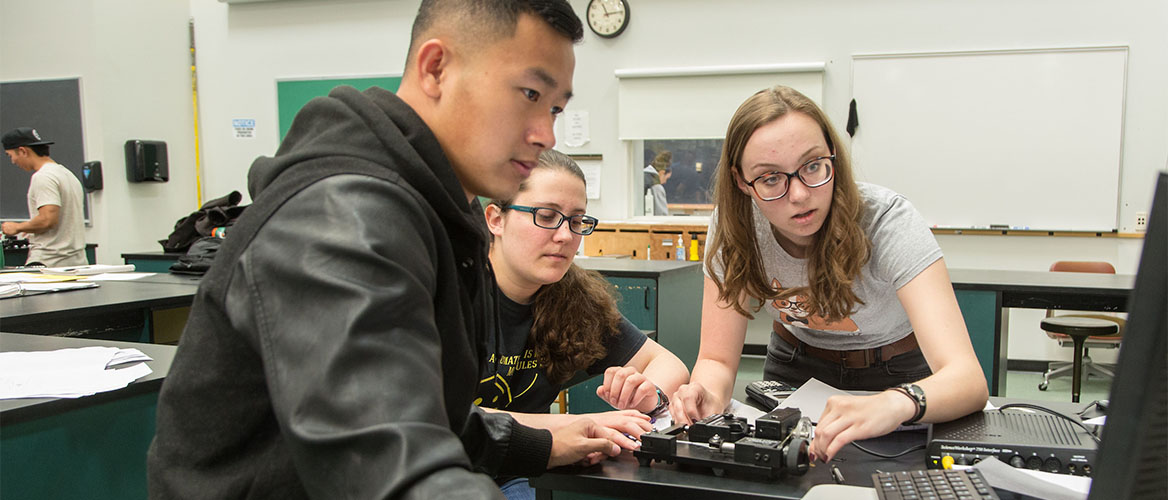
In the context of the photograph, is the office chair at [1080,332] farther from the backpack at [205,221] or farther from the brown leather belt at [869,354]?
the backpack at [205,221]

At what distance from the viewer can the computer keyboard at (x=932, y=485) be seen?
2.93 feet

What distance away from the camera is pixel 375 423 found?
54 cm

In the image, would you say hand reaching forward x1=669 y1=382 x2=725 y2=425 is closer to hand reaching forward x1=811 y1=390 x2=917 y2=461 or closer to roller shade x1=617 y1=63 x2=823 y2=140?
hand reaching forward x1=811 y1=390 x2=917 y2=461

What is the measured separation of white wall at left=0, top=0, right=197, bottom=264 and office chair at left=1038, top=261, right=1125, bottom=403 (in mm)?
6336

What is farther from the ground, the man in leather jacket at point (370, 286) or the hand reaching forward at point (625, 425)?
the man in leather jacket at point (370, 286)

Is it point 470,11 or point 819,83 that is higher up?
point 819,83

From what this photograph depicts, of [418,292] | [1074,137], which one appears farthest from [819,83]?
[418,292]

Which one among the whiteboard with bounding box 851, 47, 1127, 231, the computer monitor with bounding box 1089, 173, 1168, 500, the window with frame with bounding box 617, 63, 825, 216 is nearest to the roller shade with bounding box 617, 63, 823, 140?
the window with frame with bounding box 617, 63, 825, 216

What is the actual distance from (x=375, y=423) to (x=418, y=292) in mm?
107

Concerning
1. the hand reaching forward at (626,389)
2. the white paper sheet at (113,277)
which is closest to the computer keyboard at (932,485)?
the hand reaching forward at (626,389)

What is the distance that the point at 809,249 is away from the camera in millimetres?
1604

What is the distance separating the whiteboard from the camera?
4.67 meters

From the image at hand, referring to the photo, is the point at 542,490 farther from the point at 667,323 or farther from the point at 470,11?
the point at 667,323

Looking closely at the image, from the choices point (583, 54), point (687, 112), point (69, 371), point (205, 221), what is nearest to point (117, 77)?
point (205, 221)
